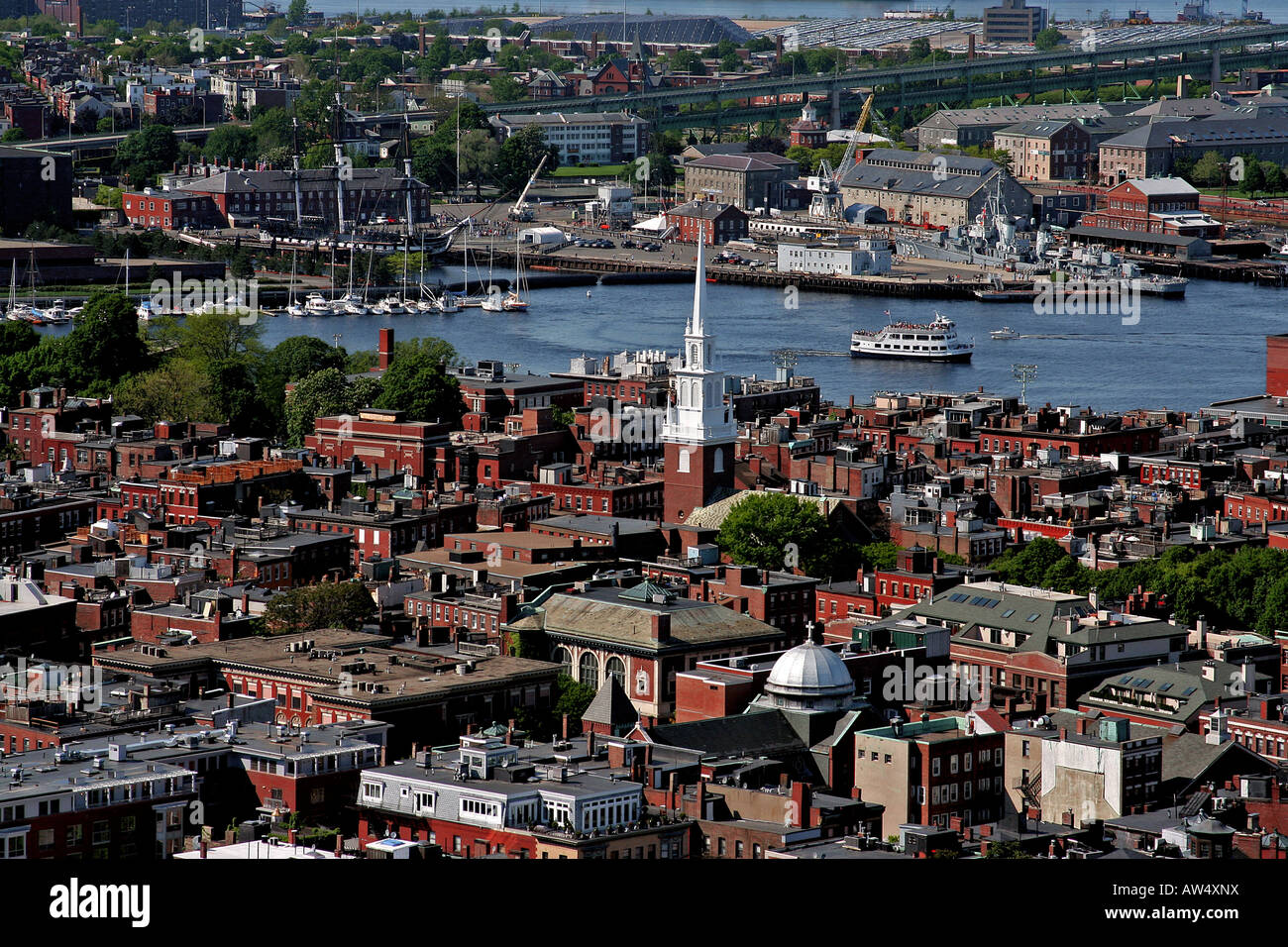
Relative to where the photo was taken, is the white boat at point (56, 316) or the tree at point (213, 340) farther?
the white boat at point (56, 316)

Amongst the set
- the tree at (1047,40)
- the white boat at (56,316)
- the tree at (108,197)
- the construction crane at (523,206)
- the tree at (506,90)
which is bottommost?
the white boat at (56,316)

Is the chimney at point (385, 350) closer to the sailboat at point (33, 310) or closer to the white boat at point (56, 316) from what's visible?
the sailboat at point (33, 310)

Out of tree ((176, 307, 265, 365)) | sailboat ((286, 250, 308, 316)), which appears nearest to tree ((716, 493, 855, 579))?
tree ((176, 307, 265, 365))

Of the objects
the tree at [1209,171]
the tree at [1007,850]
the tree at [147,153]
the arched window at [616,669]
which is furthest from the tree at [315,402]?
the tree at [1209,171]

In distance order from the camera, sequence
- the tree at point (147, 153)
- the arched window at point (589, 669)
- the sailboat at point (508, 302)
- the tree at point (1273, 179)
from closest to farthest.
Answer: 1. the arched window at point (589, 669)
2. the sailboat at point (508, 302)
3. the tree at point (147, 153)
4. the tree at point (1273, 179)

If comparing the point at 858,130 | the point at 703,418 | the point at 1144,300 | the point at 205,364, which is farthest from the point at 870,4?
the point at 703,418

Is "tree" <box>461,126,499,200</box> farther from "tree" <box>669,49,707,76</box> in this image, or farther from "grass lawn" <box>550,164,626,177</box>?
"tree" <box>669,49,707,76</box>

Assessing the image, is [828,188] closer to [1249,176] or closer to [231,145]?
[1249,176]
